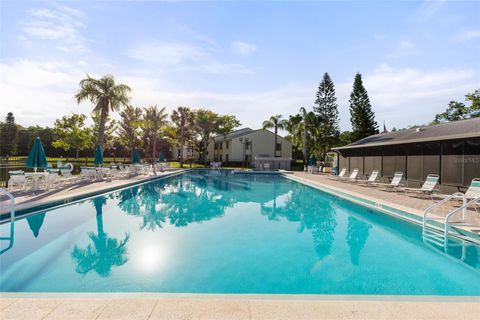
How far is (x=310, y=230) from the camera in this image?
820cm

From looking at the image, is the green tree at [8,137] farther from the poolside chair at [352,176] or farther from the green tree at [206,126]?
the poolside chair at [352,176]

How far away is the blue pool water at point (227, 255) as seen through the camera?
4.58 m

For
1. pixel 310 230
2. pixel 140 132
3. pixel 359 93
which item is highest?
pixel 359 93

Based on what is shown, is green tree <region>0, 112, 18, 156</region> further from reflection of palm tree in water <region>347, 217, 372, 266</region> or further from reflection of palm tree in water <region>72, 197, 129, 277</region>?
reflection of palm tree in water <region>347, 217, 372, 266</region>

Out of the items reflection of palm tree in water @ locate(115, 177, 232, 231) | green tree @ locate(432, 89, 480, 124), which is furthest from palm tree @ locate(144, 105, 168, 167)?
green tree @ locate(432, 89, 480, 124)

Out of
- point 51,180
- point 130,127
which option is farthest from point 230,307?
point 130,127

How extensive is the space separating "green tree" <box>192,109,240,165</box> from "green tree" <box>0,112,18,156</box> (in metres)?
27.4

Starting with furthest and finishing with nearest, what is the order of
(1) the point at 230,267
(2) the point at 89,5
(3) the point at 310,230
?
(2) the point at 89,5, (3) the point at 310,230, (1) the point at 230,267

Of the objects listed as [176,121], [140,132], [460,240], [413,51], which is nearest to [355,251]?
[460,240]

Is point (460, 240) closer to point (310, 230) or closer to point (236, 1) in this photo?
point (310, 230)

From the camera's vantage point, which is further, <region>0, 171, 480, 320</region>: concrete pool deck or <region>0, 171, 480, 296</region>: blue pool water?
<region>0, 171, 480, 296</region>: blue pool water

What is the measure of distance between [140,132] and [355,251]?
4470 cm

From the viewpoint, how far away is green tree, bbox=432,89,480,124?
32.2 metres

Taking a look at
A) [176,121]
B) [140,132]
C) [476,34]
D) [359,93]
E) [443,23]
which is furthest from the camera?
[140,132]
